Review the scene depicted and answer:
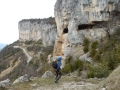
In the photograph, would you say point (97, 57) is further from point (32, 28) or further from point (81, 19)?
point (32, 28)

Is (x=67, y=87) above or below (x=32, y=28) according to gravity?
above

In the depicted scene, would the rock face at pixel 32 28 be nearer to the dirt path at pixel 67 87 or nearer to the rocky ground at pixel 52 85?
the rocky ground at pixel 52 85

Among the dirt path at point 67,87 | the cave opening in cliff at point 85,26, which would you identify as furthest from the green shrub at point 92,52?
the dirt path at point 67,87

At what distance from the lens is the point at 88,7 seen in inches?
1457

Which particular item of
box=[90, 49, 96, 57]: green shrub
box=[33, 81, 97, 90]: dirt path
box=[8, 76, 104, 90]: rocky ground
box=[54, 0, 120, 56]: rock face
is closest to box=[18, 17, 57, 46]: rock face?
box=[54, 0, 120, 56]: rock face

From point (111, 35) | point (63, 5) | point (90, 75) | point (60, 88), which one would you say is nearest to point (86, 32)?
point (111, 35)

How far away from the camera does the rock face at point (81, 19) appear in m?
35.0

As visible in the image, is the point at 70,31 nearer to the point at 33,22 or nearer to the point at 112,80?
the point at 112,80

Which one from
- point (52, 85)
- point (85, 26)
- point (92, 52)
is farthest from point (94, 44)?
point (52, 85)

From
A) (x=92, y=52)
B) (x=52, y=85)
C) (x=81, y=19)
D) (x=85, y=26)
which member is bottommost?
(x=92, y=52)

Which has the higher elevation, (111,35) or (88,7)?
(88,7)

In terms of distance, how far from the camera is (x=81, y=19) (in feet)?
122

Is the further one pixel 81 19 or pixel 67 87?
pixel 81 19

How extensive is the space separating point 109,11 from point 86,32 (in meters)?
4.75
